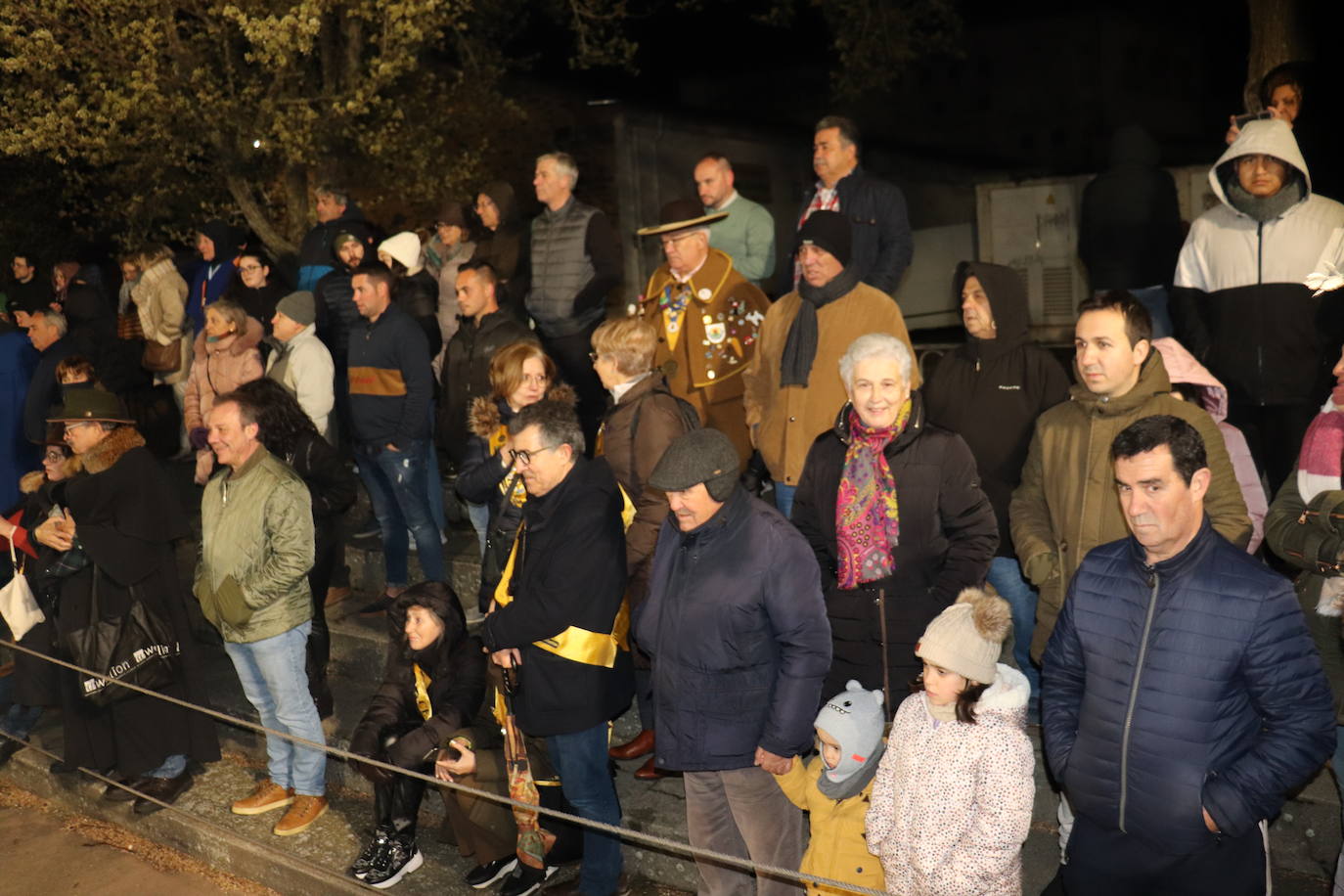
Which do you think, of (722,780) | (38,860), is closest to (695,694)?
(722,780)

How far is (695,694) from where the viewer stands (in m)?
4.22

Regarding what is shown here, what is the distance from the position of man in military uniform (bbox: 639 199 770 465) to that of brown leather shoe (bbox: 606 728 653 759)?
147cm

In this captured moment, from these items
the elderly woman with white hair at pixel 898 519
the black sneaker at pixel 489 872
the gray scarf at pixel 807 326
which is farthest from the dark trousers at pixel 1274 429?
the black sneaker at pixel 489 872

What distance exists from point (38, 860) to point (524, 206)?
10333 mm

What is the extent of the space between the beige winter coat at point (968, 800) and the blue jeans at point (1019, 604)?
1363 millimetres

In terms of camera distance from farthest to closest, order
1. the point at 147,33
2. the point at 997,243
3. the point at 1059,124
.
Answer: the point at 1059,124, the point at 997,243, the point at 147,33

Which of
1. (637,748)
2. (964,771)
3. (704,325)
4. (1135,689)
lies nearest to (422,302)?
(704,325)

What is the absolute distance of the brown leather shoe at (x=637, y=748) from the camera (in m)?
5.82

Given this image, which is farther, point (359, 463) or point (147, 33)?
point (147, 33)

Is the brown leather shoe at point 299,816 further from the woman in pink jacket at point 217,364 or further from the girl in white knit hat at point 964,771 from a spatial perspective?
the girl in white knit hat at point 964,771

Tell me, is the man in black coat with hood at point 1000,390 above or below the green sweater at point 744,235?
below

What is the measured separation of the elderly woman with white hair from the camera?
175 inches

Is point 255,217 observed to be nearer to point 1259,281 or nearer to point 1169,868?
point 1259,281

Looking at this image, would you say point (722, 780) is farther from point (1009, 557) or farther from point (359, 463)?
point (359, 463)
